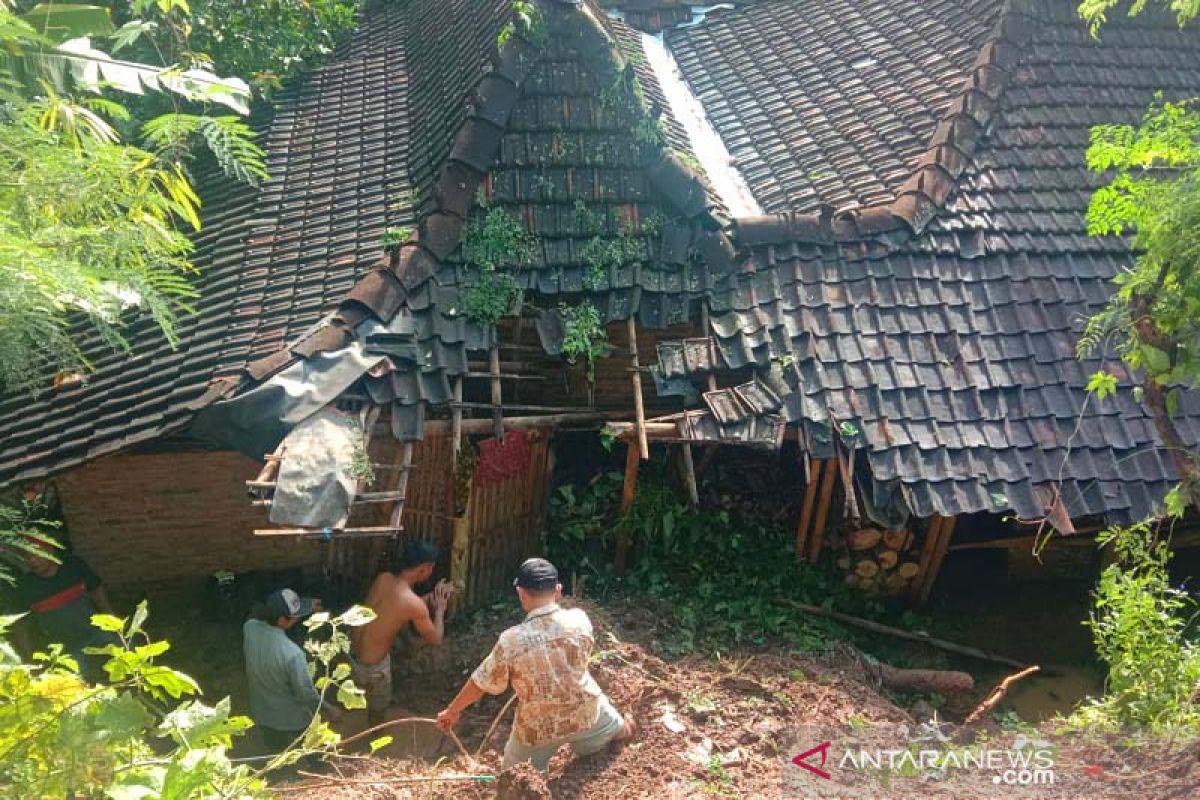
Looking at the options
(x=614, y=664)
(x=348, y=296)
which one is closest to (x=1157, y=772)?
(x=614, y=664)

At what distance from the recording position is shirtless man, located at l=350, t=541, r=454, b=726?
6.02m

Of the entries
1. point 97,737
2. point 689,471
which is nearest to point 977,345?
point 689,471

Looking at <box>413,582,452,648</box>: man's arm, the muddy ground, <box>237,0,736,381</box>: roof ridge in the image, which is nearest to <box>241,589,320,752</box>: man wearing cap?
the muddy ground

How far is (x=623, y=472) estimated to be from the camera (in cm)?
744

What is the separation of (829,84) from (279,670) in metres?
7.69

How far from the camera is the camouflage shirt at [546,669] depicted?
441 cm

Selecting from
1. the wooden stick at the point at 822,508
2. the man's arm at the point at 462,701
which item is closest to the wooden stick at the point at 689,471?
the wooden stick at the point at 822,508

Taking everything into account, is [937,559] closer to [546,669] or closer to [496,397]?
[496,397]

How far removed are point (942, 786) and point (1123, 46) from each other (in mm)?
7542

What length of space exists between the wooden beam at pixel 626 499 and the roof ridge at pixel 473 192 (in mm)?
1660

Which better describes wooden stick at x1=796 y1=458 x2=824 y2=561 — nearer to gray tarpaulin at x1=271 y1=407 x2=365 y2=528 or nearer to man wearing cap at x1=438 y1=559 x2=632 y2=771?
man wearing cap at x1=438 y1=559 x2=632 y2=771

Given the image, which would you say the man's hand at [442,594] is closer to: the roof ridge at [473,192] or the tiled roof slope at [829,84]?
the roof ridge at [473,192]

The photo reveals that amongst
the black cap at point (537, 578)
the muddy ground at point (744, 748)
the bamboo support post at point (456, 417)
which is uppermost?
the bamboo support post at point (456, 417)

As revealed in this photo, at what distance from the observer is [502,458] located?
676 centimetres
